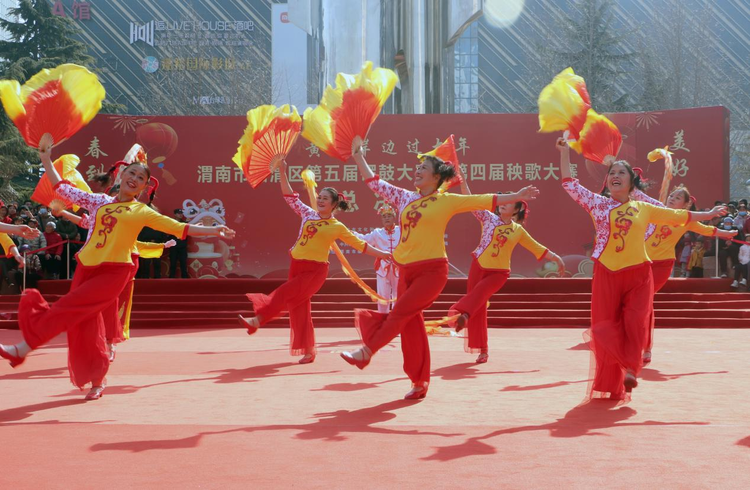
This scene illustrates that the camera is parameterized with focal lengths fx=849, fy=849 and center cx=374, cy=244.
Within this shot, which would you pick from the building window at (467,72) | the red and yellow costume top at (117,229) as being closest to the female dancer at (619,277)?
the red and yellow costume top at (117,229)

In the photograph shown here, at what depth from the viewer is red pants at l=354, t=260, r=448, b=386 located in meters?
Answer: 5.20

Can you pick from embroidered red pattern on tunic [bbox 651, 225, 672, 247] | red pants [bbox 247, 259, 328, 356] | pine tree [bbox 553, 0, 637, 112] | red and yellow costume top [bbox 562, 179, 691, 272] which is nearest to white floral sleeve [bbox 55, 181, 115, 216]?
red pants [bbox 247, 259, 328, 356]

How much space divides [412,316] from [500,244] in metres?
2.49

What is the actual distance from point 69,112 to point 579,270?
10.9 m

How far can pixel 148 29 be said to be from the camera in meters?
36.6

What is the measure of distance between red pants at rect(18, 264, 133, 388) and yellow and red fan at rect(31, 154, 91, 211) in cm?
71

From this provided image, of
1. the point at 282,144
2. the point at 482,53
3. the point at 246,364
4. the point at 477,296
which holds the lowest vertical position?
the point at 246,364

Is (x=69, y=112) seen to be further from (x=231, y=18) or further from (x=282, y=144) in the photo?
(x=231, y=18)

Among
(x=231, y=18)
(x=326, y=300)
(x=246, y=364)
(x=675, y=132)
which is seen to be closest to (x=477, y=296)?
(x=246, y=364)

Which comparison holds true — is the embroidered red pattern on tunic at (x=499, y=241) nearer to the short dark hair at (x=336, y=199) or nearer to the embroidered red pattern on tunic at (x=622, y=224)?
the short dark hair at (x=336, y=199)

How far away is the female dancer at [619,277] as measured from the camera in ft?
16.6

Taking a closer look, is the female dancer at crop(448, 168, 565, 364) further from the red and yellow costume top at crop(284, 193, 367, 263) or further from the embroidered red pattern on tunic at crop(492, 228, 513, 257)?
the red and yellow costume top at crop(284, 193, 367, 263)

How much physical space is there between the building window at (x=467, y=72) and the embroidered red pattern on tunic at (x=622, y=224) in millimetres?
29898

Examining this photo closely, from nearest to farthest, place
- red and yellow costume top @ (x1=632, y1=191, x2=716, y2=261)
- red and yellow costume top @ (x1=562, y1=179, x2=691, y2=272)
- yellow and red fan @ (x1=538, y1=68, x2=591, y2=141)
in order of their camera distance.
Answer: red and yellow costume top @ (x1=562, y1=179, x2=691, y2=272), yellow and red fan @ (x1=538, y1=68, x2=591, y2=141), red and yellow costume top @ (x1=632, y1=191, x2=716, y2=261)
